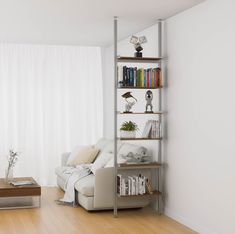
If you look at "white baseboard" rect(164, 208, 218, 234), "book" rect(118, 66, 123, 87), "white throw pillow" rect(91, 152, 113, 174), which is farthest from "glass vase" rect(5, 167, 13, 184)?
"white baseboard" rect(164, 208, 218, 234)

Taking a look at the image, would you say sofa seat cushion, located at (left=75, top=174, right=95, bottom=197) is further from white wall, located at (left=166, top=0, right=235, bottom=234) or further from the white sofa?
white wall, located at (left=166, top=0, right=235, bottom=234)

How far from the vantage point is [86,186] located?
648cm

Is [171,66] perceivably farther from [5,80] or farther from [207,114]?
[5,80]

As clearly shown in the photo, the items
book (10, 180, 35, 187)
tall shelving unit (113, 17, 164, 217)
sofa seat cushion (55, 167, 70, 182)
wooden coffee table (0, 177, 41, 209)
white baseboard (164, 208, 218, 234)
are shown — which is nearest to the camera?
white baseboard (164, 208, 218, 234)

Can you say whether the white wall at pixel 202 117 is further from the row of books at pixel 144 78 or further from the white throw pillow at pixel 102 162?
the white throw pillow at pixel 102 162

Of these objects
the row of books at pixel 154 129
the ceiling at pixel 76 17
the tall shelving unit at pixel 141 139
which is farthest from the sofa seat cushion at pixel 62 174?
the ceiling at pixel 76 17

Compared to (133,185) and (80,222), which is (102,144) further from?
(80,222)

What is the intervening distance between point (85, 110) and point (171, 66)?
3.21 meters

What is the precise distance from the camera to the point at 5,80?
28.9 feet

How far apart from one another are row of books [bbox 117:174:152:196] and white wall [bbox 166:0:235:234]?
0.29 metres

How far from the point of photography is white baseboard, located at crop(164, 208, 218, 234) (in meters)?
5.50

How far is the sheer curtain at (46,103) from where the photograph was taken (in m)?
8.86

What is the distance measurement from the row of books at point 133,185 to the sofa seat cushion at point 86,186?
0.35 meters

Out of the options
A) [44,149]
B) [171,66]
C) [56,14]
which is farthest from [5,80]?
[171,66]
